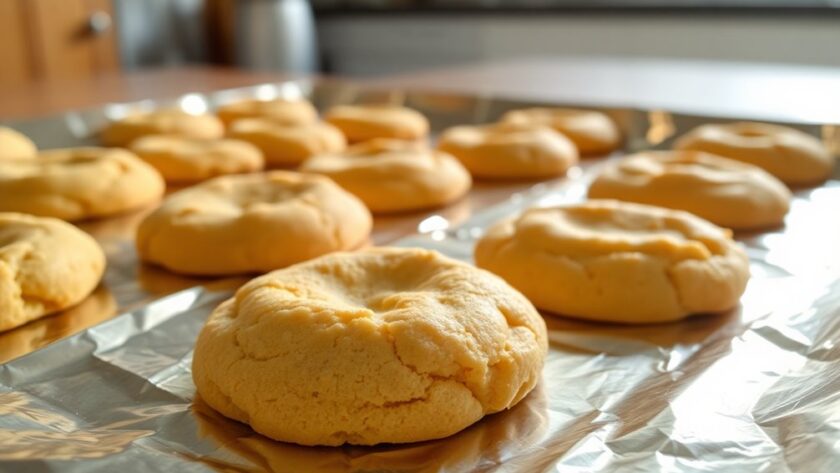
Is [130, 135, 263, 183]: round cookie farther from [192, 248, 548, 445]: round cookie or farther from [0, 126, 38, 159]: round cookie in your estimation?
[192, 248, 548, 445]: round cookie

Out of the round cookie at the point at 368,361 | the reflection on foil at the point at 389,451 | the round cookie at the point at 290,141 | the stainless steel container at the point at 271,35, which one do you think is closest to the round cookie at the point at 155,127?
the round cookie at the point at 290,141

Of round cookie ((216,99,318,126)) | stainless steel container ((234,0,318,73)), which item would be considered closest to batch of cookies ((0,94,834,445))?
round cookie ((216,99,318,126))

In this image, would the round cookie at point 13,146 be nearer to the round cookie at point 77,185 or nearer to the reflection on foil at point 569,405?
the round cookie at point 77,185

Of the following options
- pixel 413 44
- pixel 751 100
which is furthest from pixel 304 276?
pixel 413 44

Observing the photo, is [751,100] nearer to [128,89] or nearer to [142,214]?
[142,214]

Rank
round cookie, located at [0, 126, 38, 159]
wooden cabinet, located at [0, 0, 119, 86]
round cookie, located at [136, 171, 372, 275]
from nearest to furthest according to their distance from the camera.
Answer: round cookie, located at [136, 171, 372, 275], round cookie, located at [0, 126, 38, 159], wooden cabinet, located at [0, 0, 119, 86]

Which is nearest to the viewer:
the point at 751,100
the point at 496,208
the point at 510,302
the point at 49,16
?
the point at 510,302
